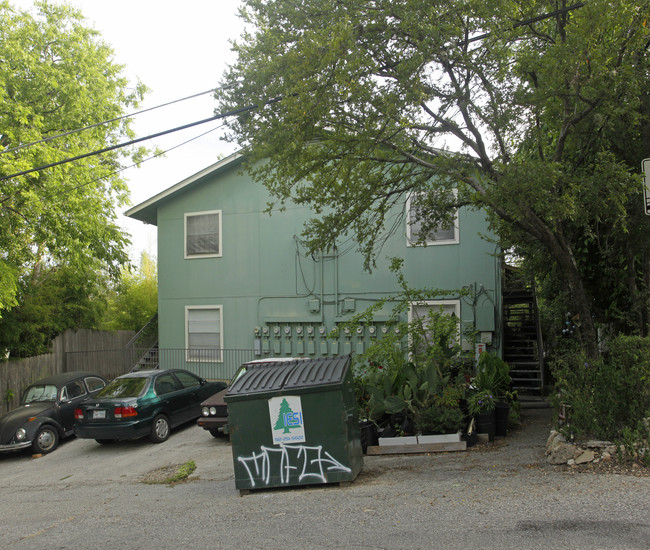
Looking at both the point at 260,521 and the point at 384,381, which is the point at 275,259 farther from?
the point at 260,521

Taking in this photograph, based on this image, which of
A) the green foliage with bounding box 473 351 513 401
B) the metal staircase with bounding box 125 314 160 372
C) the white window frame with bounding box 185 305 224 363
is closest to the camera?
the green foliage with bounding box 473 351 513 401

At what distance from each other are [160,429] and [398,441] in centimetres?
519

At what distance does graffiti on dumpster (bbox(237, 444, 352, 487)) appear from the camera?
697cm

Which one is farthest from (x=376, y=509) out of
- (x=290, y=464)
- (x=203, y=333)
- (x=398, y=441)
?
(x=203, y=333)

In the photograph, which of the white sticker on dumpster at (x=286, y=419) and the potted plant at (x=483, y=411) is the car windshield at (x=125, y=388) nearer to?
the white sticker on dumpster at (x=286, y=419)

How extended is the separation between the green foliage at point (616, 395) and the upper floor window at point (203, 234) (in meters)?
11.3

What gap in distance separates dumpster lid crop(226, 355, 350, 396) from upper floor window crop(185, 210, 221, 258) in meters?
9.18

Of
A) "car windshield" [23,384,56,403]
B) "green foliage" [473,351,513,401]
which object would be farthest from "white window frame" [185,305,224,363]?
"green foliage" [473,351,513,401]

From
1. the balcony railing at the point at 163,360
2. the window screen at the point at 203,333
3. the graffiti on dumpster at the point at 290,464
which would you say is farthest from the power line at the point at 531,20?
the window screen at the point at 203,333

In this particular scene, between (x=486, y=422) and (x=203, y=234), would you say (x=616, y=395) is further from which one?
(x=203, y=234)

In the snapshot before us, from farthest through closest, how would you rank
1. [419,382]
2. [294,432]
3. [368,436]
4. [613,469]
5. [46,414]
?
[46,414], [419,382], [368,436], [294,432], [613,469]

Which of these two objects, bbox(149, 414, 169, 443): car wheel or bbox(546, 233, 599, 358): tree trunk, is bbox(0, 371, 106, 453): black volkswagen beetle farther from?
bbox(546, 233, 599, 358): tree trunk

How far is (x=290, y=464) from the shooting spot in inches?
277

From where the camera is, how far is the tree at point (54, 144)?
44.1 ft
